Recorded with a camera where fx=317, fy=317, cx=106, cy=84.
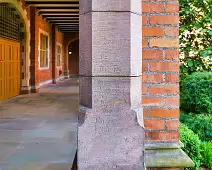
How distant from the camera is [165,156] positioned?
89.2 inches

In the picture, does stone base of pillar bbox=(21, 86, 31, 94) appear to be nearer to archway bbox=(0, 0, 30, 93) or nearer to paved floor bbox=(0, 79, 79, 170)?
archway bbox=(0, 0, 30, 93)

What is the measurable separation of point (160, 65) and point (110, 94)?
594 mm

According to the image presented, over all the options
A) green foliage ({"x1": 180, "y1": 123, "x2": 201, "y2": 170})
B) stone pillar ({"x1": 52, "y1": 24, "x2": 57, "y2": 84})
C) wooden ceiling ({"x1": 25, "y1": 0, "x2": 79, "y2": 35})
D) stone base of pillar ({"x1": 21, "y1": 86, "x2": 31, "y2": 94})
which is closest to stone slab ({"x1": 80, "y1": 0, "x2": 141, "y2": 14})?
green foliage ({"x1": 180, "y1": 123, "x2": 201, "y2": 170})

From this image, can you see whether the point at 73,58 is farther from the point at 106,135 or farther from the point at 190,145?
the point at 106,135

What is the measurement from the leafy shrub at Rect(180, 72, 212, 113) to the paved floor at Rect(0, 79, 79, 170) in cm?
186

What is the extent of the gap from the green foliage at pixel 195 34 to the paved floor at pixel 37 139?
Answer: 7.64 feet

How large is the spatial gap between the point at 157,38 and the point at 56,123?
3.45 m

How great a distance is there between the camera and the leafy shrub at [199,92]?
481cm

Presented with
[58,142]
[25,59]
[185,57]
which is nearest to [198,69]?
[185,57]

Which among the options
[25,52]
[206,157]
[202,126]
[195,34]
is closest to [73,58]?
[25,52]

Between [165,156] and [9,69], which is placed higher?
[9,69]

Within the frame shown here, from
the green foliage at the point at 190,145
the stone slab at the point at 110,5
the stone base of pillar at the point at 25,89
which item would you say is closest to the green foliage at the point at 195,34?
the green foliage at the point at 190,145

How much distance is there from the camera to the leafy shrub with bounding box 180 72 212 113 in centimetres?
481

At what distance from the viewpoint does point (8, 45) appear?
935 centimetres
